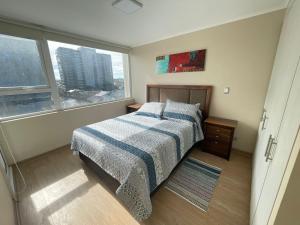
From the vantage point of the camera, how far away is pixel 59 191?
1.71 m

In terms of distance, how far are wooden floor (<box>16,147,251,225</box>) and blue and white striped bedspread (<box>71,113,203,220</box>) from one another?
243mm

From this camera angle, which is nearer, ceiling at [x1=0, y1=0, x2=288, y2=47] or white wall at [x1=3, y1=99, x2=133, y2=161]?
ceiling at [x1=0, y1=0, x2=288, y2=47]

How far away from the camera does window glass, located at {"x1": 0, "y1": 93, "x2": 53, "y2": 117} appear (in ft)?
6.92

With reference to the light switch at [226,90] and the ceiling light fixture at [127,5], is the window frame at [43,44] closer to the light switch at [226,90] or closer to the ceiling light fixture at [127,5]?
the ceiling light fixture at [127,5]

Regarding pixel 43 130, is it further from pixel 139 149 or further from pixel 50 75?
pixel 139 149

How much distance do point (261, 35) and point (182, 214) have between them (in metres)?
2.67

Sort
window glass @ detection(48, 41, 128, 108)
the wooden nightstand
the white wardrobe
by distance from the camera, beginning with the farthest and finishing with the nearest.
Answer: window glass @ detection(48, 41, 128, 108) < the wooden nightstand < the white wardrobe

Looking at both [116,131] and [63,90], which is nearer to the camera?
[116,131]

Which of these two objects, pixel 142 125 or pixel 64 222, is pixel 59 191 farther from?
pixel 142 125

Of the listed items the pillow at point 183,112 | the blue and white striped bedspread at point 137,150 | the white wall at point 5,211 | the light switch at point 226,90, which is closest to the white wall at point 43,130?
the blue and white striped bedspread at point 137,150

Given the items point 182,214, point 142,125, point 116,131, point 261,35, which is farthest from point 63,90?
point 261,35

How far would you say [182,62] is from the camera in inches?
111

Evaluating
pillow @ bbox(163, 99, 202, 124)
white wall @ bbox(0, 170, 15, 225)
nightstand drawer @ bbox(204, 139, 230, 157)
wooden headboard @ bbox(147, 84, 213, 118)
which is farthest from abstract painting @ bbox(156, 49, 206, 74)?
white wall @ bbox(0, 170, 15, 225)

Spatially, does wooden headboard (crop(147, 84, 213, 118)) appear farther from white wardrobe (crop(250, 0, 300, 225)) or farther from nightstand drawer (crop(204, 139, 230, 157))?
white wardrobe (crop(250, 0, 300, 225))
